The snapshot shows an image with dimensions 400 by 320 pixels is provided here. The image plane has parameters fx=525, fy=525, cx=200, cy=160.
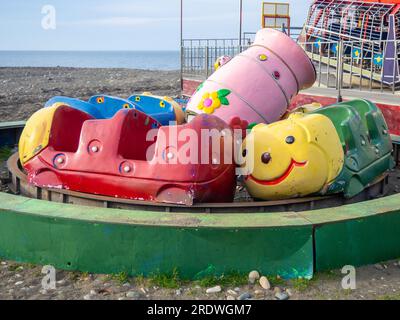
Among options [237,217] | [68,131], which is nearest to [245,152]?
[237,217]

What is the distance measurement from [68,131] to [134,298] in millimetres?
1854

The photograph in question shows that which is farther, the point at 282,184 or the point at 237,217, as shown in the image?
the point at 282,184

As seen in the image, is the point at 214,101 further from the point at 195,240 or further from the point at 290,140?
the point at 195,240

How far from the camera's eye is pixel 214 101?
5.19 metres

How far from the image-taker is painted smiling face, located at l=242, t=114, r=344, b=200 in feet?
12.6

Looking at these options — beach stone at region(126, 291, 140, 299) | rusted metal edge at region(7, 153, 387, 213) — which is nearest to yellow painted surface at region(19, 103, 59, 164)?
rusted metal edge at region(7, 153, 387, 213)

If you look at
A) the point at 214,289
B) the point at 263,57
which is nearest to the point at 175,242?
the point at 214,289

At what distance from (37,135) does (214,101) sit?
1.80 meters

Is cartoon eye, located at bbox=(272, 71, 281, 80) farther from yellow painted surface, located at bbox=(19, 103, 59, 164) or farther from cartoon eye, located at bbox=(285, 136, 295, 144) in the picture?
yellow painted surface, located at bbox=(19, 103, 59, 164)

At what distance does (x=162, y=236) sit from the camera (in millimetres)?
3123

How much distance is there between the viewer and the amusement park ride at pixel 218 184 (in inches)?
124

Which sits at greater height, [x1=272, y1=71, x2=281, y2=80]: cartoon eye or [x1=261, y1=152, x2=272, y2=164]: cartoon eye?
[x1=272, y1=71, x2=281, y2=80]: cartoon eye

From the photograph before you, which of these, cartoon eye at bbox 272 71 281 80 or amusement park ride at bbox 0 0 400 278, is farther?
cartoon eye at bbox 272 71 281 80
